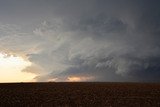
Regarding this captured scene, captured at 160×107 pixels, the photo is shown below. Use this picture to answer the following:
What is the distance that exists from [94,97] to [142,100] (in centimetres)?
661

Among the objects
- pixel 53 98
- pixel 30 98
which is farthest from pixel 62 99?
pixel 30 98

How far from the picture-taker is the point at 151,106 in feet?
130

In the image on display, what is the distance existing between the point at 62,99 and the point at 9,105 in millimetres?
7498

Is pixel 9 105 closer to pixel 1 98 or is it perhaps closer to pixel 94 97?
pixel 1 98

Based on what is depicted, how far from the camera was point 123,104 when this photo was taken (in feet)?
133

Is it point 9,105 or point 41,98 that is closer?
point 9,105

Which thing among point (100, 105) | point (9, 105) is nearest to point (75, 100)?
point (100, 105)

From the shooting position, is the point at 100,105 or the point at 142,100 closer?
the point at 100,105

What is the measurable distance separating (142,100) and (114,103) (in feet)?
16.1

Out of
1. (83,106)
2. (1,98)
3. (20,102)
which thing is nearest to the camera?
(83,106)

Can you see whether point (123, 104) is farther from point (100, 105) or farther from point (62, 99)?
point (62, 99)

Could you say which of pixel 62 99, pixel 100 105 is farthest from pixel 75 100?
pixel 100 105

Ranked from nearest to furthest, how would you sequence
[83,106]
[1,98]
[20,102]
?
[83,106]
[20,102]
[1,98]

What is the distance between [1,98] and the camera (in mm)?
45031
